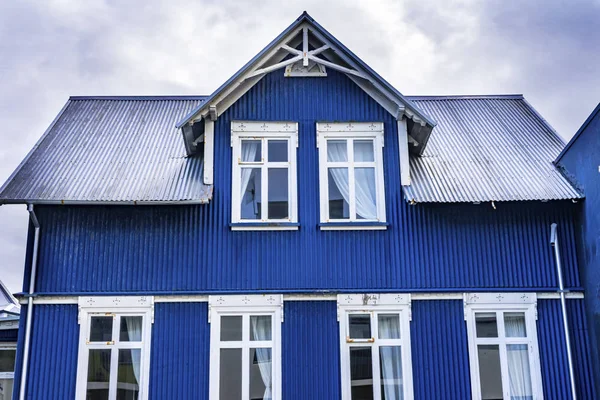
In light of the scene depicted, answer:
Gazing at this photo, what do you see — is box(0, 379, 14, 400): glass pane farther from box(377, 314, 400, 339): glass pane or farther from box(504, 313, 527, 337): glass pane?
box(504, 313, 527, 337): glass pane

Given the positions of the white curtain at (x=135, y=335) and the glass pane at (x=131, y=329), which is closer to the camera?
the white curtain at (x=135, y=335)

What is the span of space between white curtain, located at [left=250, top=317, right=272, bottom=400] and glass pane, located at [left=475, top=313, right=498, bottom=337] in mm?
3797

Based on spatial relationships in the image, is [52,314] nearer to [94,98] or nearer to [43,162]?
[43,162]

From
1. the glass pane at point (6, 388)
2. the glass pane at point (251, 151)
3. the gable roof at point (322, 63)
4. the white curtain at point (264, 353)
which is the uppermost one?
the gable roof at point (322, 63)

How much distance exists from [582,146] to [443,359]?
4.75 metres

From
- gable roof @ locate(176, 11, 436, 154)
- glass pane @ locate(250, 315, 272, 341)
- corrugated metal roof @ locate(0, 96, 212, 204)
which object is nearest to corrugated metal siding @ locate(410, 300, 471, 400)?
glass pane @ locate(250, 315, 272, 341)

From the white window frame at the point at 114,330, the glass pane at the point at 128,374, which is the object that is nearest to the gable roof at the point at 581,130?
the white window frame at the point at 114,330

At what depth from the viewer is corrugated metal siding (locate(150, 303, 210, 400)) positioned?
10.9 m

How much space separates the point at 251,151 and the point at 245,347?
3.71 meters

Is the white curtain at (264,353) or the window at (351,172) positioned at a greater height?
the window at (351,172)

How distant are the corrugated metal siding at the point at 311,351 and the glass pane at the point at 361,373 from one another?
27cm

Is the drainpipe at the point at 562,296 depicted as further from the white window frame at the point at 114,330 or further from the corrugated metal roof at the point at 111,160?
the white window frame at the point at 114,330

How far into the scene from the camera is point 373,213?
12.0 meters

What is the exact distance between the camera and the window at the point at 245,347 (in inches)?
432
